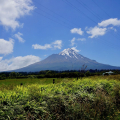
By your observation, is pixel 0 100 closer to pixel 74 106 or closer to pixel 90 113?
pixel 74 106

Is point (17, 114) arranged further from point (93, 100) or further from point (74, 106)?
point (93, 100)

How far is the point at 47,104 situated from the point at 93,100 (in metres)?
2.50

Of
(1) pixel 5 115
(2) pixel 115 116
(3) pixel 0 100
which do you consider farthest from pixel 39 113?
(2) pixel 115 116

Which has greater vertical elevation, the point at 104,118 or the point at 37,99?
the point at 37,99

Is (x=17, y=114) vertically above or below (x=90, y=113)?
above

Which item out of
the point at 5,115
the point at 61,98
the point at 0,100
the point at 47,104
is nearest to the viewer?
the point at 5,115

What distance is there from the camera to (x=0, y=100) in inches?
153

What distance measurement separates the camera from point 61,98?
15.2 ft

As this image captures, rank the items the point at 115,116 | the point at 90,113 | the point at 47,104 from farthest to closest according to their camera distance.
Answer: the point at 115,116 < the point at 90,113 < the point at 47,104

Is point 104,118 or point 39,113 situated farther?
point 104,118

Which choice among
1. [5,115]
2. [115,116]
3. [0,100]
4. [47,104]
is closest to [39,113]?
[47,104]

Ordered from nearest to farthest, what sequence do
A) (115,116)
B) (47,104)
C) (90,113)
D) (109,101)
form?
(47,104) → (90,113) → (115,116) → (109,101)

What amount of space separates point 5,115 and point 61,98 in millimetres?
2028

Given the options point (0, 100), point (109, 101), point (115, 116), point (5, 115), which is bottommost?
point (115, 116)
